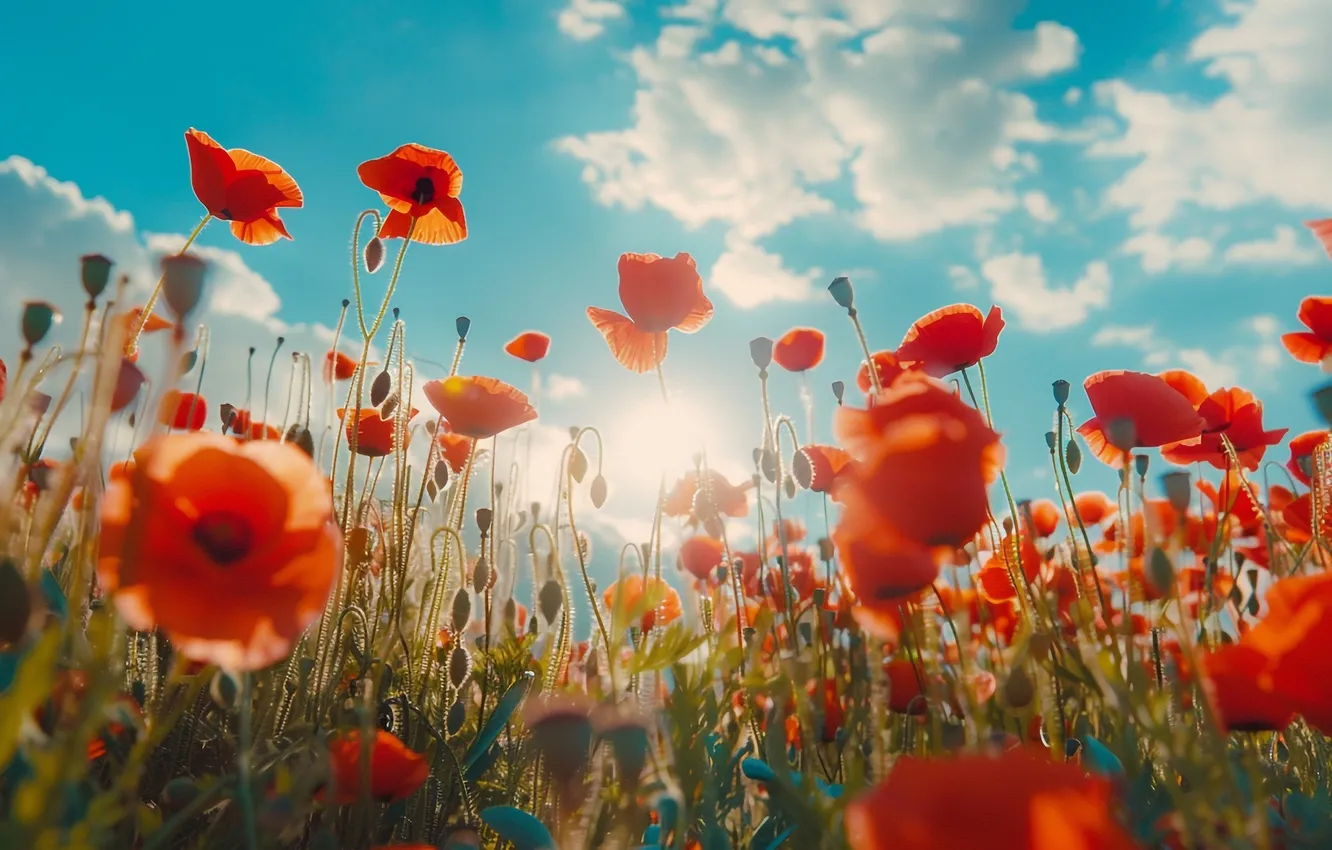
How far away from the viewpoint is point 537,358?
9.82 ft

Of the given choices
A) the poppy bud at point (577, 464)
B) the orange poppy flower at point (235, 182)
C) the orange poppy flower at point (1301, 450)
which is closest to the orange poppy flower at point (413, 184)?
the orange poppy flower at point (235, 182)

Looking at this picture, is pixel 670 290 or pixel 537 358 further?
pixel 537 358

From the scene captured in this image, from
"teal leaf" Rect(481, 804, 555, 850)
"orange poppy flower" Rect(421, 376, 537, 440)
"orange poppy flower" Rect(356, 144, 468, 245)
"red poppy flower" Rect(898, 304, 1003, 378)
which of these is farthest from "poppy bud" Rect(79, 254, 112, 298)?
"red poppy flower" Rect(898, 304, 1003, 378)

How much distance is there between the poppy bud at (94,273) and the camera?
3.84 feet

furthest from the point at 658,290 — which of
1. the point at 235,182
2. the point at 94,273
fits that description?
the point at 94,273

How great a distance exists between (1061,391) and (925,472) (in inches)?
49.1

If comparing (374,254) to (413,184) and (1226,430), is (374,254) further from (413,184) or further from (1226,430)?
(1226,430)

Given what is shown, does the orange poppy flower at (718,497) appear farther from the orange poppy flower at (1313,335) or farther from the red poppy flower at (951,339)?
the orange poppy flower at (1313,335)

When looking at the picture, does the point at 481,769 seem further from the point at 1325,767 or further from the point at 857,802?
the point at 1325,767

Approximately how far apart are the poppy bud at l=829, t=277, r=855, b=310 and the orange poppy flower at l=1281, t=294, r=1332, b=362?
5.20 ft

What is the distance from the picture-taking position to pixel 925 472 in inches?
38.3

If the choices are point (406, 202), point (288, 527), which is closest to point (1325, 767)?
point (288, 527)

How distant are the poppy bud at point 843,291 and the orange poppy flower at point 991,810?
154cm

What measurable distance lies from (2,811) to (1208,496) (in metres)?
3.44
